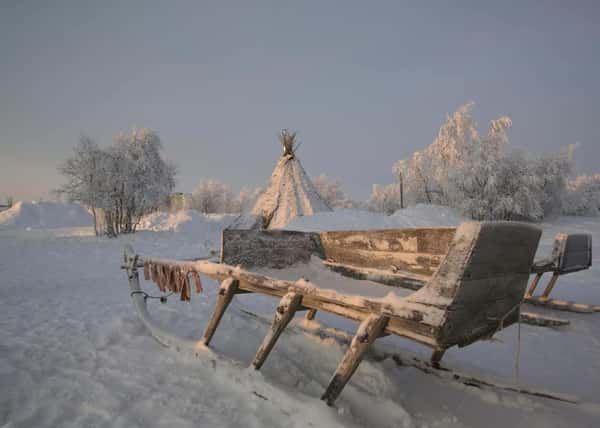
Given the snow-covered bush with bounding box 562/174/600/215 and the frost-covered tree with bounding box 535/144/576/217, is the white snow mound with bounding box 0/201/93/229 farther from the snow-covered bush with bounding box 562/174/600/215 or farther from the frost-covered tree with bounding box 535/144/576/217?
the snow-covered bush with bounding box 562/174/600/215

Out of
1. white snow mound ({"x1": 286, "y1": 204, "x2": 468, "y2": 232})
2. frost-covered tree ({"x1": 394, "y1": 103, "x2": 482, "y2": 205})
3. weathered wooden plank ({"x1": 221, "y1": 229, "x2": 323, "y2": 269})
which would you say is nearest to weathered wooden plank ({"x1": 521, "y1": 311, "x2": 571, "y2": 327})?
weathered wooden plank ({"x1": 221, "y1": 229, "x2": 323, "y2": 269})

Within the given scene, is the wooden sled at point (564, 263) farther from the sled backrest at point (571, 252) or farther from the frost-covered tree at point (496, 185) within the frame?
the frost-covered tree at point (496, 185)

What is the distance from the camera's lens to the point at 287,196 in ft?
45.9

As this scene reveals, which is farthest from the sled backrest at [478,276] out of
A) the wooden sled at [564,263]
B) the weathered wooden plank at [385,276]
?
the wooden sled at [564,263]

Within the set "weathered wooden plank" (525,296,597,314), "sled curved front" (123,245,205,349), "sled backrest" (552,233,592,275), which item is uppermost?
"sled backrest" (552,233,592,275)

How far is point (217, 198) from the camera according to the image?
49.1 metres

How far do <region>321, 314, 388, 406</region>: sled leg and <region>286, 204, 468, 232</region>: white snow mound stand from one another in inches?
367

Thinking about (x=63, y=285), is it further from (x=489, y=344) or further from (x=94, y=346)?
(x=489, y=344)

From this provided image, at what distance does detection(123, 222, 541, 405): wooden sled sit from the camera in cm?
148

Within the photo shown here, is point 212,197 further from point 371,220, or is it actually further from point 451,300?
point 451,300

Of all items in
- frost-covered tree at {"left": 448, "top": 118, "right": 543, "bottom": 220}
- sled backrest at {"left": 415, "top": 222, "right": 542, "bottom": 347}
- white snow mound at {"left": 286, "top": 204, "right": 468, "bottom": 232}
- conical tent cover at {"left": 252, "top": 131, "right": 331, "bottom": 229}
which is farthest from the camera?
frost-covered tree at {"left": 448, "top": 118, "right": 543, "bottom": 220}

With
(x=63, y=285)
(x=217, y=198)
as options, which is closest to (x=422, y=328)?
(x=63, y=285)

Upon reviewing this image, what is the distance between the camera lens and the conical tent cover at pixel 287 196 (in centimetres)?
1366

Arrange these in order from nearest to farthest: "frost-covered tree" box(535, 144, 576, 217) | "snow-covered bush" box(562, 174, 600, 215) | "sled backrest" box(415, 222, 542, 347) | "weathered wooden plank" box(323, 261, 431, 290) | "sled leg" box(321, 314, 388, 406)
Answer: "sled backrest" box(415, 222, 542, 347) → "sled leg" box(321, 314, 388, 406) → "weathered wooden plank" box(323, 261, 431, 290) → "frost-covered tree" box(535, 144, 576, 217) → "snow-covered bush" box(562, 174, 600, 215)
